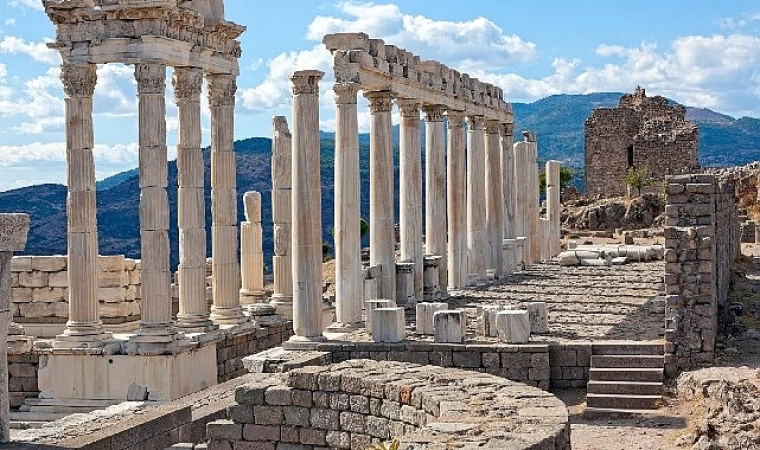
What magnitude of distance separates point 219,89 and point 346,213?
449 cm

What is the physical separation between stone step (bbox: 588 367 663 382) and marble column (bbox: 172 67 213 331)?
8.30 meters

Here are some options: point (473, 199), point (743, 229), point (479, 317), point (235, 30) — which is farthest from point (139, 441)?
point (743, 229)

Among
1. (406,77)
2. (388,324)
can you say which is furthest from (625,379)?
(406,77)

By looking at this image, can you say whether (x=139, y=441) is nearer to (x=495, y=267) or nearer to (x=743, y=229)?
(x=495, y=267)

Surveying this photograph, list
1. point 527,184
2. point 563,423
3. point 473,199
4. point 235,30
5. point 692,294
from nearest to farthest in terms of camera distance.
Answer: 1. point 563,423
2. point 692,294
3. point 235,30
4. point 473,199
5. point 527,184

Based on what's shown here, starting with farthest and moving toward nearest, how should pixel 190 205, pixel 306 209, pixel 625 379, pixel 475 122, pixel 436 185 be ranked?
pixel 475 122 → pixel 436 185 → pixel 190 205 → pixel 306 209 → pixel 625 379

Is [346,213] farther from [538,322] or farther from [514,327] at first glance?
[514,327]

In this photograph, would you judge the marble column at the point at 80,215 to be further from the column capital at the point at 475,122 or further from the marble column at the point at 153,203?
the column capital at the point at 475,122

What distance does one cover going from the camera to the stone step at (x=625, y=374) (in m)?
18.6

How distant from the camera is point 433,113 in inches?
1202

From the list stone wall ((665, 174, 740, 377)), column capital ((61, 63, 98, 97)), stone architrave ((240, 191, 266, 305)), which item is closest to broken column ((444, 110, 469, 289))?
stone architrave ((240, 191, 266, 305))

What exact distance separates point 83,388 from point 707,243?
37.4ft

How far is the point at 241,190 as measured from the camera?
106m

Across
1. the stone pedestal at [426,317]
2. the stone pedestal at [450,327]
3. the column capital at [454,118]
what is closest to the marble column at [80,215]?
the stone pedestal at [426,317]
